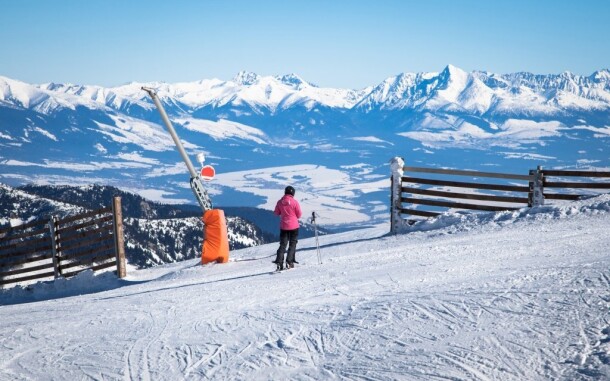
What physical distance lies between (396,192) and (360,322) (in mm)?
9249

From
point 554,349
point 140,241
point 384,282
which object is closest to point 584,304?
point 554,349

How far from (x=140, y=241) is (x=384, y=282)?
102 m

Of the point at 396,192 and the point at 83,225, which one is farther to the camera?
the point at 396,192

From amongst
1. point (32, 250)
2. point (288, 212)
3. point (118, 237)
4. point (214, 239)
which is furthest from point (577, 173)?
point (32, 250)

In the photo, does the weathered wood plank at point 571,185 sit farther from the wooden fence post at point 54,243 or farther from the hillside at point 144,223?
the hillside at point 144,223

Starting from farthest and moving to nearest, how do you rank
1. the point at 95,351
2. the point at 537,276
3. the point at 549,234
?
the point at 549,234 → the point at 537,276 → the point at 95,351

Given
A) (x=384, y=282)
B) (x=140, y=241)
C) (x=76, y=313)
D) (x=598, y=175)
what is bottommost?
(x=140, y=241)

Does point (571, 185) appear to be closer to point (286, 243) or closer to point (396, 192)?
point (396, 192)

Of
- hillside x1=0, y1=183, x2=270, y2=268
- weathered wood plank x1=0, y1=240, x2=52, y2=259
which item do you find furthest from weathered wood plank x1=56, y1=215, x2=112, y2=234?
hillside x1=0, y1=183, x2=270, y2=268

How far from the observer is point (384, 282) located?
838cm

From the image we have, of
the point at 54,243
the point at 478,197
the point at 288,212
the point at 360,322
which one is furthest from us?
the point at 54,243

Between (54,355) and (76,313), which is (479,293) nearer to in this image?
(54,355)

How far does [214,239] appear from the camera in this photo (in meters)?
13.6

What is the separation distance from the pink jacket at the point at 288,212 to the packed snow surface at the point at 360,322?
3.09 feet
